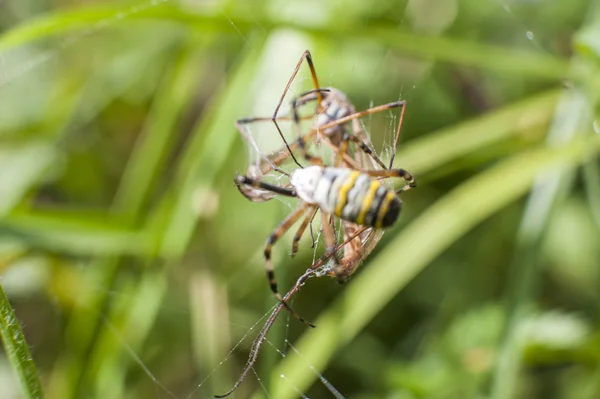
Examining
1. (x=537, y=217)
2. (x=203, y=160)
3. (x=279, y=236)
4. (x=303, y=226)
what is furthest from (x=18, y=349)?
(x=537, y=217)

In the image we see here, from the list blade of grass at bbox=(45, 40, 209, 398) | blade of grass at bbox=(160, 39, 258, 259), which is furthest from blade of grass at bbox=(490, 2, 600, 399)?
blade of grass at bbox=(45, 40, 209, 398)

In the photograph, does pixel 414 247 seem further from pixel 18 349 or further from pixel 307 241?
pixel 18 349

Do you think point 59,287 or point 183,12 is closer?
point 183,12

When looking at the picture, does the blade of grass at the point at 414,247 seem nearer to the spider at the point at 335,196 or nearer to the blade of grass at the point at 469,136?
the blade of grass at the point at 469,136

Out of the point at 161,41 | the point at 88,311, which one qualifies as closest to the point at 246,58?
the point at 161,41

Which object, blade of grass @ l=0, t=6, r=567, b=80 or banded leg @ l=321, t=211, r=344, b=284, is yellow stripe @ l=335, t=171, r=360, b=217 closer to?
banded leg @ l=321, t=211, r=344, b=284

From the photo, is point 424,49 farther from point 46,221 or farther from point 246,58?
point 46,221
